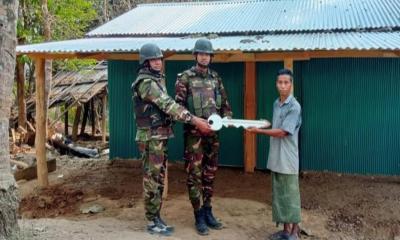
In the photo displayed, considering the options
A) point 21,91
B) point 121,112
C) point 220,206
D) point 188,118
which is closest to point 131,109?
point 121,112

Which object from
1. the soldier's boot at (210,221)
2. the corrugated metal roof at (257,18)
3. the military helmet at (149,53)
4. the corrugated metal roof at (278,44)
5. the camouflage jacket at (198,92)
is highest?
the corrugated metal roof at (257,18)

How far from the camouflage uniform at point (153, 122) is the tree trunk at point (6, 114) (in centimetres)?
118

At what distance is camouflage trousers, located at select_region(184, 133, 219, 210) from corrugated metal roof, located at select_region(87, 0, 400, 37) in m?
3.34

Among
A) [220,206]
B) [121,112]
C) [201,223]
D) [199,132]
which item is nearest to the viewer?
[199,132]

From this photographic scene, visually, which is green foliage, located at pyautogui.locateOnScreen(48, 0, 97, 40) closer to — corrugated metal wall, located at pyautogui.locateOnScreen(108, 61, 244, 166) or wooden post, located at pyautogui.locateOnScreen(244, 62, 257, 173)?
corrugated metal wall, located at pyautogui.locateOnScreen(108, 61, 244, 166)

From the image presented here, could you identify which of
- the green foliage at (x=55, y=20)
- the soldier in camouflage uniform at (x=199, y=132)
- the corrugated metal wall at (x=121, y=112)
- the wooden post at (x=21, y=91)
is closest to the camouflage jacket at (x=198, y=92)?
the soldier in camouflage uniform at (x=199, y=132)

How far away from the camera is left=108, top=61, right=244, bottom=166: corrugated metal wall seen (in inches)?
339

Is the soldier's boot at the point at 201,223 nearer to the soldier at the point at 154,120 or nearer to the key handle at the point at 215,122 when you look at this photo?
the soldier at the point at 154,120

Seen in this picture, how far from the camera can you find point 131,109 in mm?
9414

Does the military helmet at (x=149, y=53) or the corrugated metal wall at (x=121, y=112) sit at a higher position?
the military helmet at (x=149, y=53)

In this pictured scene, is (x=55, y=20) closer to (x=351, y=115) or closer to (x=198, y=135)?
(x=351, y=115)

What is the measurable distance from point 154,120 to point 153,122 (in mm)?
22

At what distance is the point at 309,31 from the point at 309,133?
1.74m

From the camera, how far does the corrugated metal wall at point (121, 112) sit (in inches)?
368
